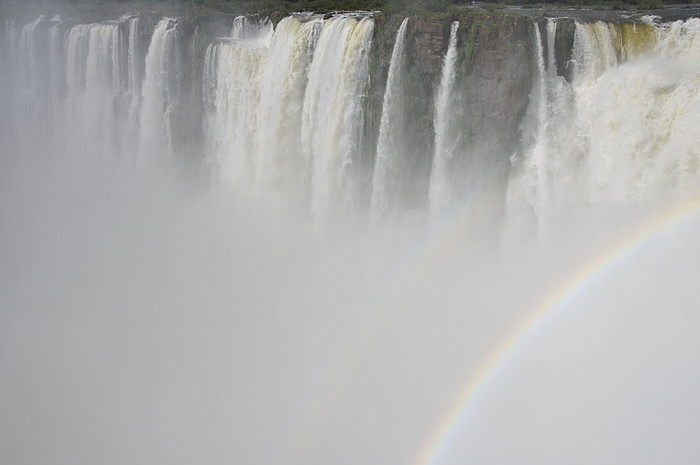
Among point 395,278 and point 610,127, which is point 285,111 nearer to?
point 395,278

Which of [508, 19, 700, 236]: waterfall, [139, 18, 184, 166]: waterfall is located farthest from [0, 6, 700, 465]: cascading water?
[139, 18, 184, 166]: waterfall

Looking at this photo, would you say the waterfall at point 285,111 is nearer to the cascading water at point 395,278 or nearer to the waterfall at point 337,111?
the cascading water at point 395,278

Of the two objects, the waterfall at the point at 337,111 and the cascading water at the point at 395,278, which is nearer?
the cascading water at the point at 395,278

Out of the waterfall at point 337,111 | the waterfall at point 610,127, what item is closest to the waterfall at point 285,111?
the waterfall at point 337,111

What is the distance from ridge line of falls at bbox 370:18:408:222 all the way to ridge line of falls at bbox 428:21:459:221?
0.87 meters

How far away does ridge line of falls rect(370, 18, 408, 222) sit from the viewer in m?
13.0

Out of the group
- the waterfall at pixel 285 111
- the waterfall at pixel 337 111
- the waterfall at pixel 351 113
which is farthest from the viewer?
the waterfall at pixel 285 111

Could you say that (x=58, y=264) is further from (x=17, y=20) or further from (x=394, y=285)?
(x=17, y=20)

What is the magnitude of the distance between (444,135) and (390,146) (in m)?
1.38

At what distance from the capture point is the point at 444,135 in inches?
500

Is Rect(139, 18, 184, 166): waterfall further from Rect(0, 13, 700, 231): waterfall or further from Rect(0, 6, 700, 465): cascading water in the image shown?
Rect(0, 6, 700, 465): cascading water

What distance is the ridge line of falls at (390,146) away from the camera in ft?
42.6

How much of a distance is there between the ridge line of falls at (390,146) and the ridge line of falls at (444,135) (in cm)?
87

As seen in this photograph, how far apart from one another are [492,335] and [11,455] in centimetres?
845
